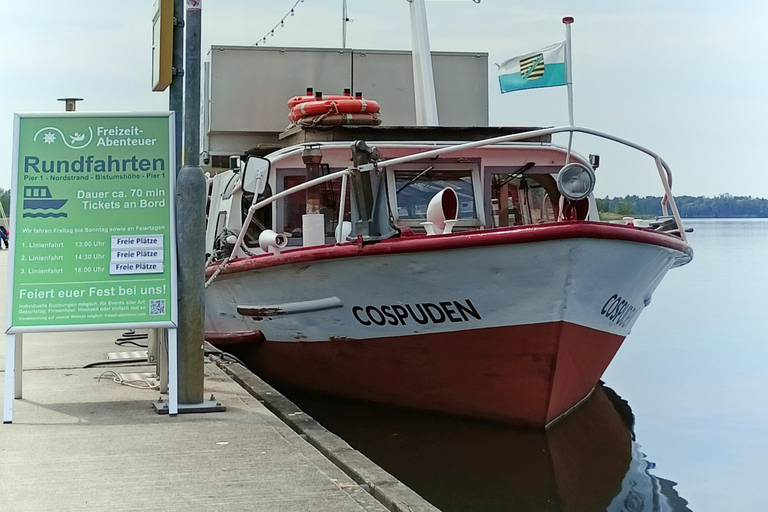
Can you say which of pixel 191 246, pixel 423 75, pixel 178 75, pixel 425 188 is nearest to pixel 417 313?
pixel 425 188

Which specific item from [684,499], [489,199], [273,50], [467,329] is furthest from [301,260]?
[273,50]

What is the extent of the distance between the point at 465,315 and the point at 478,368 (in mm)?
523

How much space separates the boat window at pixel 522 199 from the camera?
995cm

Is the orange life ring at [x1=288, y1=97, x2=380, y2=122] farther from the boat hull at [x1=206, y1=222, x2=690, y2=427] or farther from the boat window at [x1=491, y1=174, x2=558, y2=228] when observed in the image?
the boat hull at [x1=206, y1=222, x2=690, y2=427]

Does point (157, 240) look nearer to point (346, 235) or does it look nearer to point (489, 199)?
point (346, 235)

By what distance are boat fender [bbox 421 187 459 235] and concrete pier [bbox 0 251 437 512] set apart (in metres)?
1.82

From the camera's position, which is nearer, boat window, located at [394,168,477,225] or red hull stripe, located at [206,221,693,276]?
red hull stripe, located at [206,221,693,276]

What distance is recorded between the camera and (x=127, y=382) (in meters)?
8.02

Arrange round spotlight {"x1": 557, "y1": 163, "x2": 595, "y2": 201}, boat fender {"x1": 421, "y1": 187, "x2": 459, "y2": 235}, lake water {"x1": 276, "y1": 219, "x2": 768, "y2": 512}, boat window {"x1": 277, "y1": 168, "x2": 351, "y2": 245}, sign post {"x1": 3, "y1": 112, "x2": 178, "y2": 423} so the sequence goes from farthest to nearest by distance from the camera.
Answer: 1. boat window {"x1": 277, "y1": 168, "x2": 351, "y2": 245}
2. boat fender {"x1": 421, "y1": 187, "x2": 459, "y2": 235}
3. lake water {"x1": 276, "y1": 219, "x2": 768, "y2": 512}
4. round spotlight {"x1": 557, "y1": 163, "x2": 595, "y2": 201}
5. sign post {"x1": 3, "y1": 112, "x2": 178, "y2": 423}

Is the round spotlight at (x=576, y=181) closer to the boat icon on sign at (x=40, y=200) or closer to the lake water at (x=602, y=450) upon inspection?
the lake water at (x=602, y=450)

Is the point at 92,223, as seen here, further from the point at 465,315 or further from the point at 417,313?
the point at 465,315

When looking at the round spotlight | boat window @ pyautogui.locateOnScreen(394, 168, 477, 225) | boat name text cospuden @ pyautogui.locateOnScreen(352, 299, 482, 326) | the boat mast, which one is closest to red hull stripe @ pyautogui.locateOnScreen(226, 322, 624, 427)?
boat name text cospuden @ pyautogui.locateOnScreen(352, 299, 482, 326)

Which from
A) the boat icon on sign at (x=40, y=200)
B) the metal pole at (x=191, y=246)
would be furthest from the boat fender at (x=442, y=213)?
the boat icon on sign at (x=40, y=200)

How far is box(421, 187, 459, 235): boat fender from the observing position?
8.19 m
